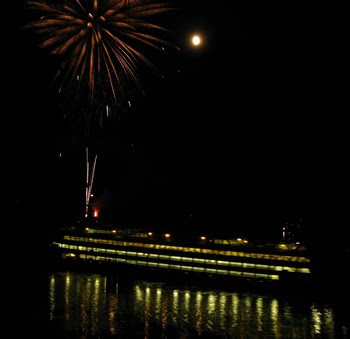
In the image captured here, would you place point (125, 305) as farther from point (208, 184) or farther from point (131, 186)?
point (131, 186)

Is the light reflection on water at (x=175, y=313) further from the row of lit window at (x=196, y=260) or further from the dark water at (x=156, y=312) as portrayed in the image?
the row of lit window at (x=196, y=260)

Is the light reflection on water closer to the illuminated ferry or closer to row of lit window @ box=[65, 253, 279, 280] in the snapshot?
row of lit window @ box=[65, 253, 279, 280]

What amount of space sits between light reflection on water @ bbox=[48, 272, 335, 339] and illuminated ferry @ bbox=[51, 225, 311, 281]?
1709 millimetres

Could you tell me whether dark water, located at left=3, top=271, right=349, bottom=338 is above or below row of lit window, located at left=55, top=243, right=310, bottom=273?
below

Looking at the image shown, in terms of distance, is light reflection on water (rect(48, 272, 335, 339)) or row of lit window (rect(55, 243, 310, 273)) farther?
row of lit window (rect(55, 243, 310, 273))

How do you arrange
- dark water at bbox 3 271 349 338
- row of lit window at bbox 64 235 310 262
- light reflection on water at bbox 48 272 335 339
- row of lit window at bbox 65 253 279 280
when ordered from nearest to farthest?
dark water at bbox 3 271 349 338, light reflection on water at bbox 48 272 335 339, row of lit window at bbox 65 253 279 280, row of lit window at bbox 64 235 310 262

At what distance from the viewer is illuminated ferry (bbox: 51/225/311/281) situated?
1798 centimetres

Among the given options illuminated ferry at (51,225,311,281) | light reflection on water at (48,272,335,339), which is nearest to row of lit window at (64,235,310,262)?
illuminated ferry at (51,225,311,281)

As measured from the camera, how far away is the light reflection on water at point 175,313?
1197cm

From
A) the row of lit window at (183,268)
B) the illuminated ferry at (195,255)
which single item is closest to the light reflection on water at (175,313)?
the row of lit window at (183,268)

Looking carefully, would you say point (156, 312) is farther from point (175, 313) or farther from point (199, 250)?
point (199, 250)

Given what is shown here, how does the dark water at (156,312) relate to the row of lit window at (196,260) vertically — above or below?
below

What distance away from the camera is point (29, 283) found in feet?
56.2

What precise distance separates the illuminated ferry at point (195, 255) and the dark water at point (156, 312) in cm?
146
